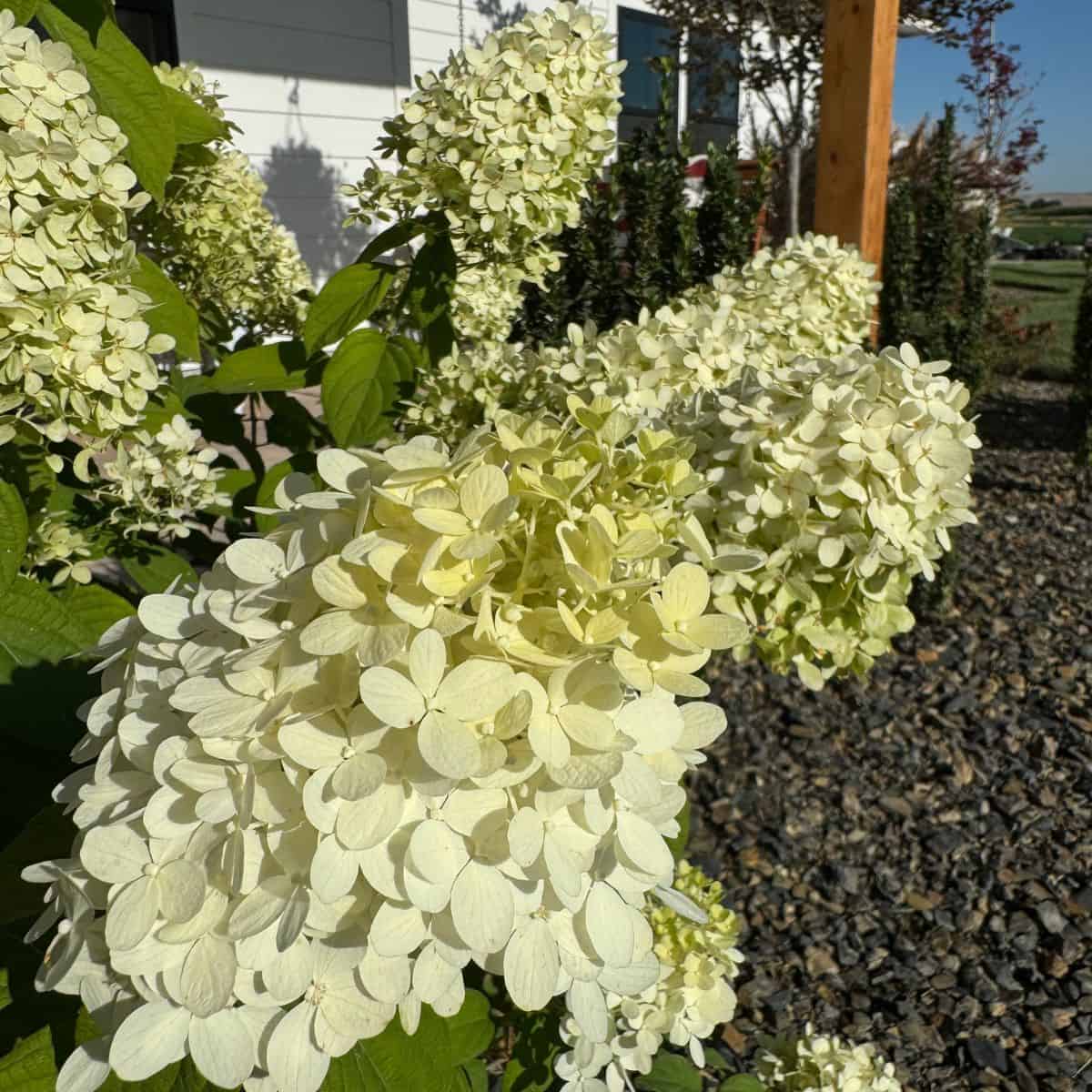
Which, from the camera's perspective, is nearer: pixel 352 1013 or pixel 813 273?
pixel 352 1013

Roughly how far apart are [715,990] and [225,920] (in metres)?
1.07

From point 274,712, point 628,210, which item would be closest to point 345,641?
point 274,712

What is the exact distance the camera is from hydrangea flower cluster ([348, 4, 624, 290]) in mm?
1395

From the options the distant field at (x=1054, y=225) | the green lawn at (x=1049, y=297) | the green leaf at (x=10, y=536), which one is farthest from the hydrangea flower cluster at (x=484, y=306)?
the distant field at (x=1054, y=225)

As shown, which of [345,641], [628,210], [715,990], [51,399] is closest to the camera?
[345,641]

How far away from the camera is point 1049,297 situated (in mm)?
16625

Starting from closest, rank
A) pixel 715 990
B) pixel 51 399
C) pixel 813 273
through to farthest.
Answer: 1. pixel 51 399
2. pixel 715 990
3. pixel 813 273

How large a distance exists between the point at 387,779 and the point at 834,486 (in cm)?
77

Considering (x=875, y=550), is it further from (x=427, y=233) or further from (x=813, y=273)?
(x=813, y=273)

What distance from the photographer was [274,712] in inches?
24.7

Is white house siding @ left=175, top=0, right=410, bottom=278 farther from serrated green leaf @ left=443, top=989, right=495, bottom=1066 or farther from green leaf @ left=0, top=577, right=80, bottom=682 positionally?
serrated green leaf @ left=443, top=989, right=495, bottom=1066

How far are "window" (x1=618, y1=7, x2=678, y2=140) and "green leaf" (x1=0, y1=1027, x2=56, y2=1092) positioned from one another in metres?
8.98

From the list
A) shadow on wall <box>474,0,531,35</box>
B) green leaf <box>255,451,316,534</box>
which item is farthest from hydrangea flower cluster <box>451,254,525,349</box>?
shadow on wall <box>474,0,531,35</box>

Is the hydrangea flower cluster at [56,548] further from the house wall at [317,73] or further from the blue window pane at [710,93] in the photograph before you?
the blue window pane at [710,93]
